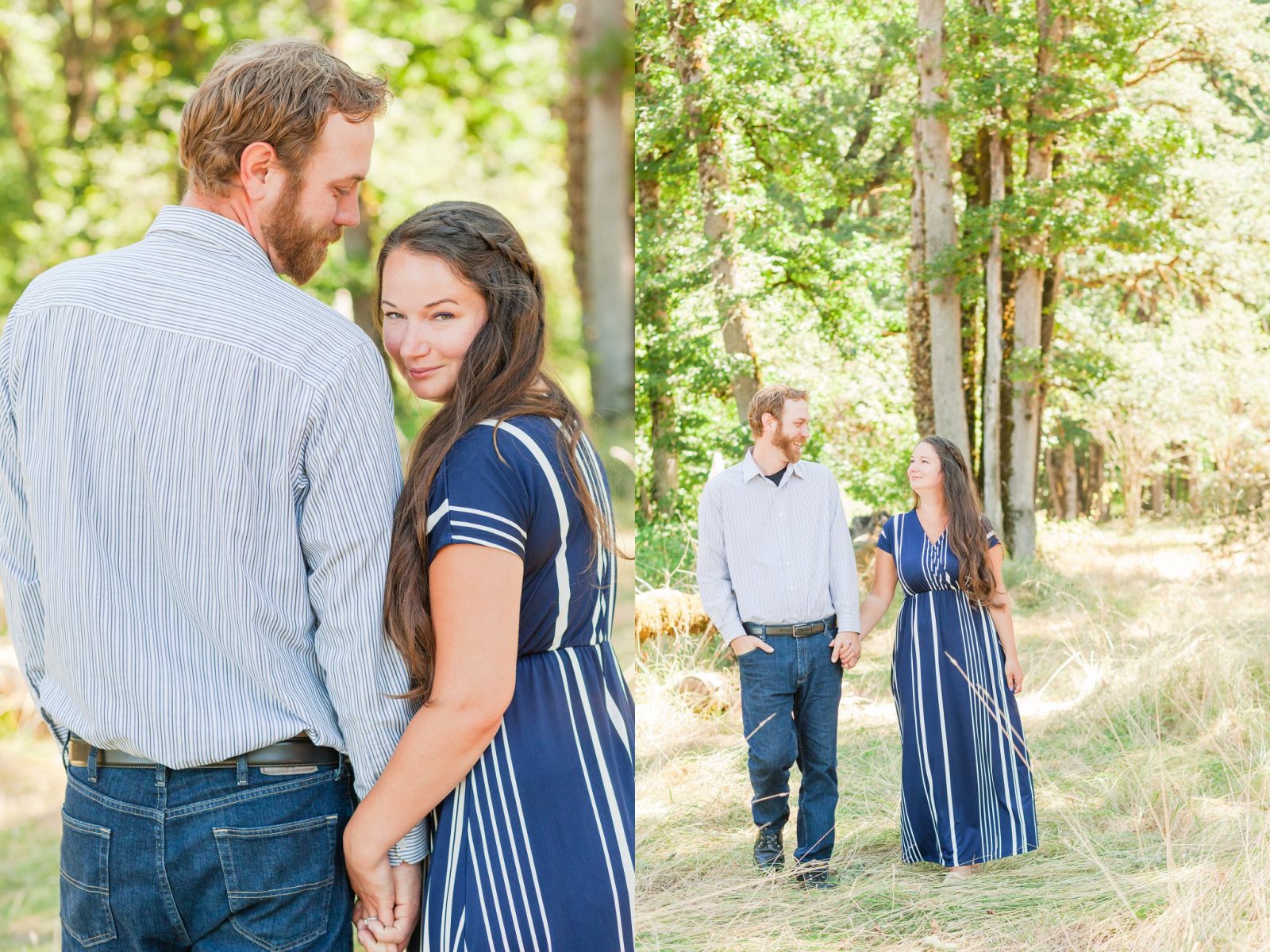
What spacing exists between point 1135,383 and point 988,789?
2.72ft

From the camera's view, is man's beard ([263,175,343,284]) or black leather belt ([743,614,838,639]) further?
black leather belt ([743,614,838,639])

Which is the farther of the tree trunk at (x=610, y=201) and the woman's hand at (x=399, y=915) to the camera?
the tree trunk at (x=610, y=201)

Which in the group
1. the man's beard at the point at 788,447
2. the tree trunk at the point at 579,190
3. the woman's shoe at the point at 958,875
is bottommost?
the woman's shoe at the point at 958,875

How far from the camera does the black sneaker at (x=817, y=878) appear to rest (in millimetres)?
2322

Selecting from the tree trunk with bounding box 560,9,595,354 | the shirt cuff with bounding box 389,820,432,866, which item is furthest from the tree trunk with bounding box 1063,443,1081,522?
the tree trunk with bounding box 560,9,595,354

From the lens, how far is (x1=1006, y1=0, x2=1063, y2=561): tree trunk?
7.06ft

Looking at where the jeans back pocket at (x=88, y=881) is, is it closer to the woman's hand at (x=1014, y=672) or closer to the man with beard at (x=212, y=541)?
the man with beard at (x=212, y=541)

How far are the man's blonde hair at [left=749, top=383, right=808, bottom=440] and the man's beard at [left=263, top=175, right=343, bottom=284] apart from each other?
1.08m

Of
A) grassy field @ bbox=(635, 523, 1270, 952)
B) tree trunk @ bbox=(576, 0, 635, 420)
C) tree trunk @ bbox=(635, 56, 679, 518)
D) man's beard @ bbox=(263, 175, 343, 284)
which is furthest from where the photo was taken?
tree trunk @ bbox=(576, 0, 635, 420)

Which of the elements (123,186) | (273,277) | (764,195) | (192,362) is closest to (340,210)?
(273,277)

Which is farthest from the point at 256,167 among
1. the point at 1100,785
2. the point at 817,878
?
the point at 1100,785

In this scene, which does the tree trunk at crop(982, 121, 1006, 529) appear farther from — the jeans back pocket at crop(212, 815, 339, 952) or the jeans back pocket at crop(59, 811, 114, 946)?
the jeans back pocket at crop(59, 811, 114, 946)

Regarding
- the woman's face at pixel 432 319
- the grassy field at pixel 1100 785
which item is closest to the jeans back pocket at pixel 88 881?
→ the woman's face at pixel 432 319

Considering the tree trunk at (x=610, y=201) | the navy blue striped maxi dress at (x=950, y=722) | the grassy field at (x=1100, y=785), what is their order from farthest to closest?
the tree trunk at (x=610, y=201) < the navy blue striped maxi dress at (x=950, y=722) < the grassy field at (x=1100, y=785)
